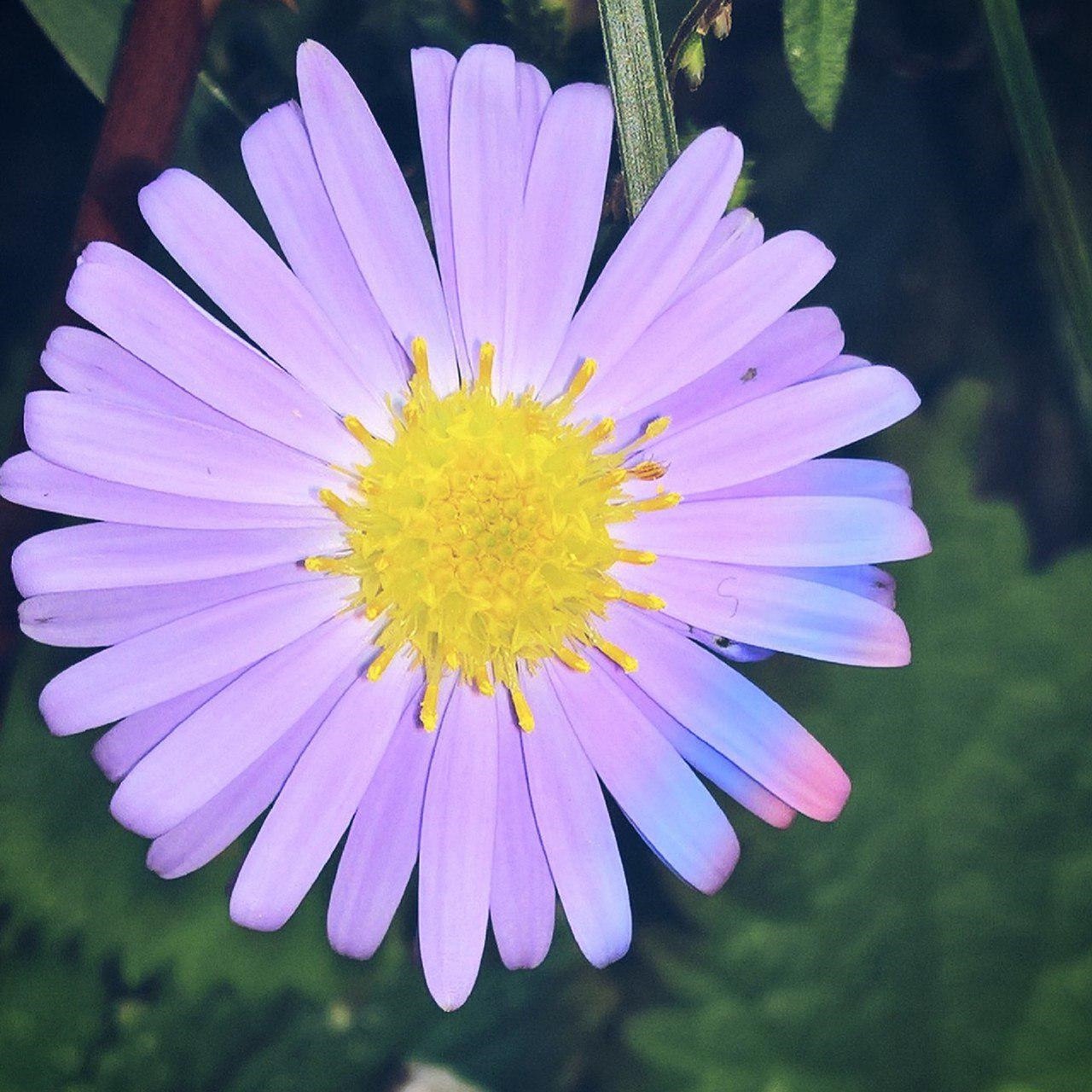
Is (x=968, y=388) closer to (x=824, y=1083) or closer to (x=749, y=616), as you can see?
(x=749, y=616)

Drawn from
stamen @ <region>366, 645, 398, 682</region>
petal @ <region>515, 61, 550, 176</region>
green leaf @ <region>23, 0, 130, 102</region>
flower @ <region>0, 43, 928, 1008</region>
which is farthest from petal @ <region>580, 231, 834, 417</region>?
green leaf @ <region>23, 0, 130, 102</region>

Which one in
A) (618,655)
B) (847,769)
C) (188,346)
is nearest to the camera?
(188,346)

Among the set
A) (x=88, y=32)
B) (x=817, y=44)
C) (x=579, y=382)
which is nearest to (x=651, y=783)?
(x=579, y=382)

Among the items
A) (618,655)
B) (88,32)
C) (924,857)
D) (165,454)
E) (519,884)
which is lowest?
(924,857)

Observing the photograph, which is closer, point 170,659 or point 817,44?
point 170,659

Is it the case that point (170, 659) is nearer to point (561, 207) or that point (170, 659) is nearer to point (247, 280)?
point (247, 280)

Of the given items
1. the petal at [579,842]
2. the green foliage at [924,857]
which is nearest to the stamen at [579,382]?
the petal at [579,842]

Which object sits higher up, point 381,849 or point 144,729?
point 144,729
